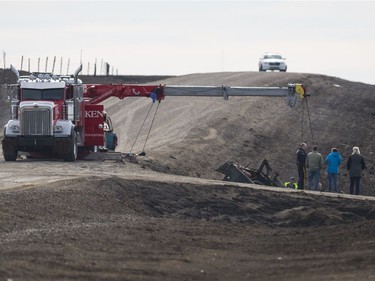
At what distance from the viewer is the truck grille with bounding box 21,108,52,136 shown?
3866 cm

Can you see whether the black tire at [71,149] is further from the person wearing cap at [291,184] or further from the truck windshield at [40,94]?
the person wearing cap at [291,184]

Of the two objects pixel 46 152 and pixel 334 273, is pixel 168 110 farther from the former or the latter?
pixel 334 273

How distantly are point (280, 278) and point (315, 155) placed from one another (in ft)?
66.6

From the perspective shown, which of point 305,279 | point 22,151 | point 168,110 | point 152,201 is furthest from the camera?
point 168,110

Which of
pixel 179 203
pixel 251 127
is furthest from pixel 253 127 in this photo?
pixel 179 203

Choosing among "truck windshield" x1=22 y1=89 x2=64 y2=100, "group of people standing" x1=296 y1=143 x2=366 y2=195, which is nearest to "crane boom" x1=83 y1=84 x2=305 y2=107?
"truck windshield" x1=22 y1=89 x2=64 y2=100

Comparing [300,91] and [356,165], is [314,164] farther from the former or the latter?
[300,91]

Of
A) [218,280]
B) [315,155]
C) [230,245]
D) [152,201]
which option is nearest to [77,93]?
[315,155]

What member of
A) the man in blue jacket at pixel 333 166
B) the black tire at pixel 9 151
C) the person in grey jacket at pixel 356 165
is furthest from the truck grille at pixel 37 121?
the person in grey jacket at pixel 356 165

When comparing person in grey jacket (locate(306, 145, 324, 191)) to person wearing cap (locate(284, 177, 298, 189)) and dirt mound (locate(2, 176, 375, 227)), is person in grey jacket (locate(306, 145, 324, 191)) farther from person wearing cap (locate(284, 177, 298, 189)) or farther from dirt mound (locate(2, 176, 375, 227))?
dirt mound (locate(2, 176, 375, 227))

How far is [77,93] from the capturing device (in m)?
40.2

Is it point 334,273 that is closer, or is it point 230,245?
point 334,273

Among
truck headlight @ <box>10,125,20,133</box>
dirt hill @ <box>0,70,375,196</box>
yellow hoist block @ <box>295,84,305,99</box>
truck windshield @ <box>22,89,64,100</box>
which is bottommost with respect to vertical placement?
dirt hill @ <box>0,70,375,196</box>

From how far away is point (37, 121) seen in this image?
38.7 metres
